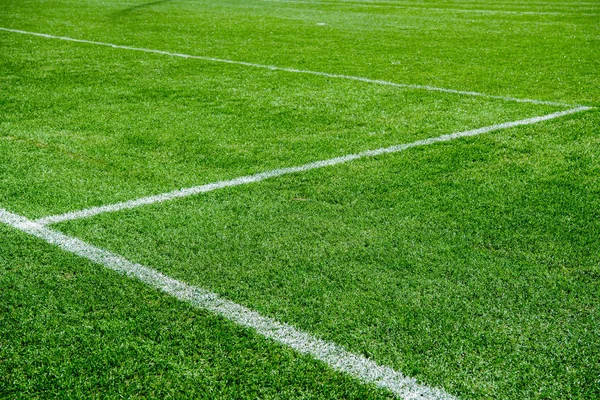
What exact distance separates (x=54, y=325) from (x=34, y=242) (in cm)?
86

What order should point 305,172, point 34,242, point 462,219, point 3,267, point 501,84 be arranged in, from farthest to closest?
point 501,84, point 305,172, point 462,219, point 34,242, point 3,267

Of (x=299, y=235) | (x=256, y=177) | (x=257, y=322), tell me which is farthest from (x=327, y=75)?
(x=257, y=322)

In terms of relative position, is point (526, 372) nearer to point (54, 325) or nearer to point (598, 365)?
point (598, 365)

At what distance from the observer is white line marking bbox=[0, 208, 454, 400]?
2.47m

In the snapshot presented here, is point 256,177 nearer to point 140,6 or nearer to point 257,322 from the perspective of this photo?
point 257,322

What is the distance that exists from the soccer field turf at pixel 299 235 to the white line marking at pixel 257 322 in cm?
1

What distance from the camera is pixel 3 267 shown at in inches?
129

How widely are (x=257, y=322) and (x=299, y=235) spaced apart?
3.00 ft

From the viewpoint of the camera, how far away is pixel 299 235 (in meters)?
3.69

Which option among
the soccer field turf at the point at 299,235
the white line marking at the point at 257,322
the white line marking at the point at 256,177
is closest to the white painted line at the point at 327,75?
the soccer field turf at the point at 299,235

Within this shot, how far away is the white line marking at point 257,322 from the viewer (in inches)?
97.2

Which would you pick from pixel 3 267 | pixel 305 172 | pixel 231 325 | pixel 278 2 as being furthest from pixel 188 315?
pixel 278 2

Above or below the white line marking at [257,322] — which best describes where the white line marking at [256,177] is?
above

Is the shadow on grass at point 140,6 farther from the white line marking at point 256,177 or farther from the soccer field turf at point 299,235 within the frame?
the white line marking at point 256,177
